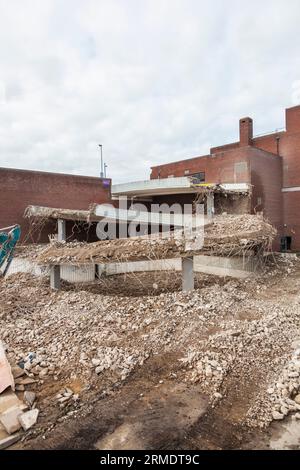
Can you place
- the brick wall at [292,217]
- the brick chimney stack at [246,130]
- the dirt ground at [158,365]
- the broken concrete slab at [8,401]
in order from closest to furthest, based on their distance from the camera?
1. the dirt ground at [158,365]
2. the broken concrete slab at [8,401]
3. the brick wall at [292,217]
4. the brick chimney stack at [246,130]

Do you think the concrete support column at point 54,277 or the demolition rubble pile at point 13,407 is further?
the concrete support column at point 54,277

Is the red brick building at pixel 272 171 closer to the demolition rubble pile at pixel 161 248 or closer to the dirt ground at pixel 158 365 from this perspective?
the demolition rubble pile at pixel 161 248

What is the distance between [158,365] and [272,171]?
58.1 feet

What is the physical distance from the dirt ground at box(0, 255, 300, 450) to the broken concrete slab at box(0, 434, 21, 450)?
3.4 inches

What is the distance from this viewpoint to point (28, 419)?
3350 mm

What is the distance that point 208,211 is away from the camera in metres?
14.1

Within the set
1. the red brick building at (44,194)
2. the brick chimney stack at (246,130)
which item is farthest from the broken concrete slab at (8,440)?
the brick chimney stack at (246,130)

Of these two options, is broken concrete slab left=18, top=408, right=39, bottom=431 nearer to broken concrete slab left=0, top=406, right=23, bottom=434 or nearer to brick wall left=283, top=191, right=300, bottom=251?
broken concrete slab left=0, top=406, right=23, bottom=434

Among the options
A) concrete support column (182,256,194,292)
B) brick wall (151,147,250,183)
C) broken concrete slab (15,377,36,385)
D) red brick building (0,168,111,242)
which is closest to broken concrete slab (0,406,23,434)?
broken concrete slab (15,377,36,385)

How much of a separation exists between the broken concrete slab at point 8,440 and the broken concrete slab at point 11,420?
7 cm

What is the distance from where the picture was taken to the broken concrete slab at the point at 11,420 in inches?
127

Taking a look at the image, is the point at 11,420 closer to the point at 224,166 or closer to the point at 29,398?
the point at 29,398

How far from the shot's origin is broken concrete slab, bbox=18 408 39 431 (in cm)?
328
